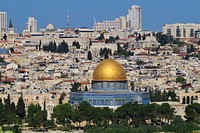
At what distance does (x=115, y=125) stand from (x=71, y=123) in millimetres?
4011

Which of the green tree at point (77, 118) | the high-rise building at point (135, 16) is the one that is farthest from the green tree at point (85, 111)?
the high-rise building at point (135, 16)

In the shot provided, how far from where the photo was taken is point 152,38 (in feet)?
395

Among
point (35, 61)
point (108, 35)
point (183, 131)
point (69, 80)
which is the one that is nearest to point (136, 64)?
point (35, 61)

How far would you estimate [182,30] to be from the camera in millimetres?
141875

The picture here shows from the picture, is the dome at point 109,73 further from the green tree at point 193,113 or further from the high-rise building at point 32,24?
A: the high-rise building at point 32,24

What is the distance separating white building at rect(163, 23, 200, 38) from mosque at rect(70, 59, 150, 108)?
85.5 m

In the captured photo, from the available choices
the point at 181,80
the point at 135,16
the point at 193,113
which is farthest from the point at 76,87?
the point at 135,16

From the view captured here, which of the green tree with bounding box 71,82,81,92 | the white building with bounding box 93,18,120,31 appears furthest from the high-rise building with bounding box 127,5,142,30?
the green tree with bounding box 71,82,81,92

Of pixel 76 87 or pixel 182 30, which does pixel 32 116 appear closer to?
pixel 76 87

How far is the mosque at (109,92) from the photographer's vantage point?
54.0m

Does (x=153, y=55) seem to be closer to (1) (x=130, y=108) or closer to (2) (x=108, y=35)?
(2) (x=108, y=35)

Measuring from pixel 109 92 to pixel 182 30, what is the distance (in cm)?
8874

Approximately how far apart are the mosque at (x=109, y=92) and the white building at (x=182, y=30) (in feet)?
280

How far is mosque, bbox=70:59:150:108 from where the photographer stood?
54000mm
